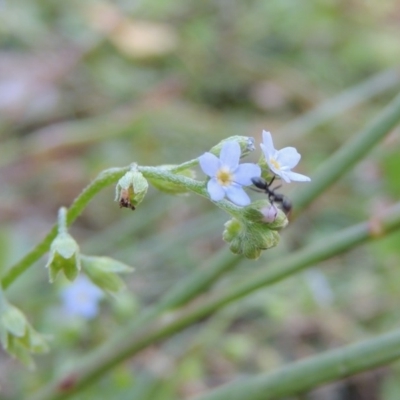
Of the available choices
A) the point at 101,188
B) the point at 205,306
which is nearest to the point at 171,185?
the point at 101,188

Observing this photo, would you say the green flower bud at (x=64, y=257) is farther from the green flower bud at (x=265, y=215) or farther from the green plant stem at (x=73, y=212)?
the green flower bud at (x=265, y=215)

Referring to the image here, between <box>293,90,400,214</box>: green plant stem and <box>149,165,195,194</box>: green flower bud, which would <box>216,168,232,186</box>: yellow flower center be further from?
<box>293,90,400,214</box>: green plant stem

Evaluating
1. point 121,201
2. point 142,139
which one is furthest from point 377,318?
point 121,201

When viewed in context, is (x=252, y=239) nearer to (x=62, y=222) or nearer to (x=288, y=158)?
(x=288, y=158)

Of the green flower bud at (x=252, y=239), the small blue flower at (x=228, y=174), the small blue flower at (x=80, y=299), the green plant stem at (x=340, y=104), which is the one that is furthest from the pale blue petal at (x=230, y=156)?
the green plant stem at (x=340, y=104)

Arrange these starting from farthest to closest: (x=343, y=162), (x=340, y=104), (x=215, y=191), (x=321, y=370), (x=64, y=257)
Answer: (x=340, y=104), (x=343, y=162), (x=321, y=370), (x=64, y=257), (x=215, y=191)
